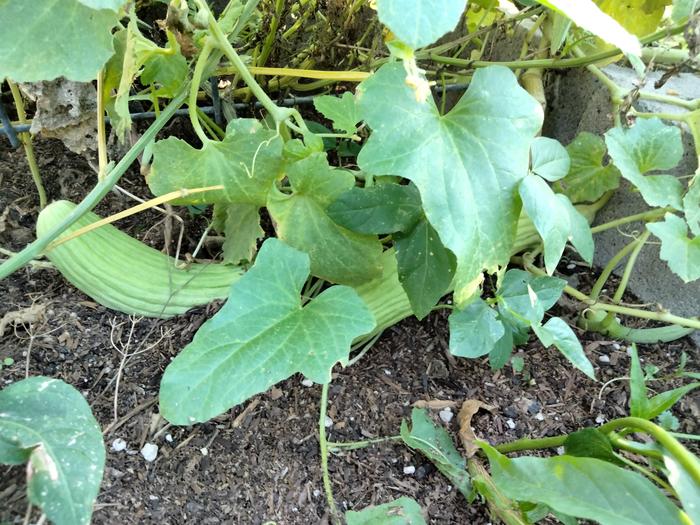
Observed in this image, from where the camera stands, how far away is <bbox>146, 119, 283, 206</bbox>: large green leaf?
39.5 inches

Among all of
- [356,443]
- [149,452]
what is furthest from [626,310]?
[149,452]

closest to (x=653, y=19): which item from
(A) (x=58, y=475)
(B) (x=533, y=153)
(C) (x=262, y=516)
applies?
(B) (x=533, y=153)

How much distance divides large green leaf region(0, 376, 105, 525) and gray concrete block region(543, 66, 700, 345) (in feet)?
3.75

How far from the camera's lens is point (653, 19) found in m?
1.34

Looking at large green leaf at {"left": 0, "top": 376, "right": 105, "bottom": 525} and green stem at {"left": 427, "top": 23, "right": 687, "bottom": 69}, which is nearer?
large green leaf at {"left": 0, "top": 376, "right": 105, "bottom": 525}

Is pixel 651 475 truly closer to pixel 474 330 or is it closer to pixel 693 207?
pixel 474 330

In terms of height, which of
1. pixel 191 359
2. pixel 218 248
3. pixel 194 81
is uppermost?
pixel 194 81

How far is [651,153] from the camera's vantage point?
1.15 metres

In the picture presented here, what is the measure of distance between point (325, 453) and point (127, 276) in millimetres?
515

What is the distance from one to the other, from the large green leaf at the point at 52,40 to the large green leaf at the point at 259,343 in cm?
37

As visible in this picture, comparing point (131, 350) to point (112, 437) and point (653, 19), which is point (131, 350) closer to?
point (112, 437)

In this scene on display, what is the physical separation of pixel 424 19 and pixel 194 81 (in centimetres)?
48

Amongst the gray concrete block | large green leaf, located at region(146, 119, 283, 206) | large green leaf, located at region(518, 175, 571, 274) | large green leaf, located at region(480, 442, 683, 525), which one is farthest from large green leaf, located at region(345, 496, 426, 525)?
the gray concrete block

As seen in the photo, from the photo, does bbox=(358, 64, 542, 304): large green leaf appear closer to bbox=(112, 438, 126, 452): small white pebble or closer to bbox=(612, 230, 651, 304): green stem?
bbox=(612, 230, 651, 304): green stem
